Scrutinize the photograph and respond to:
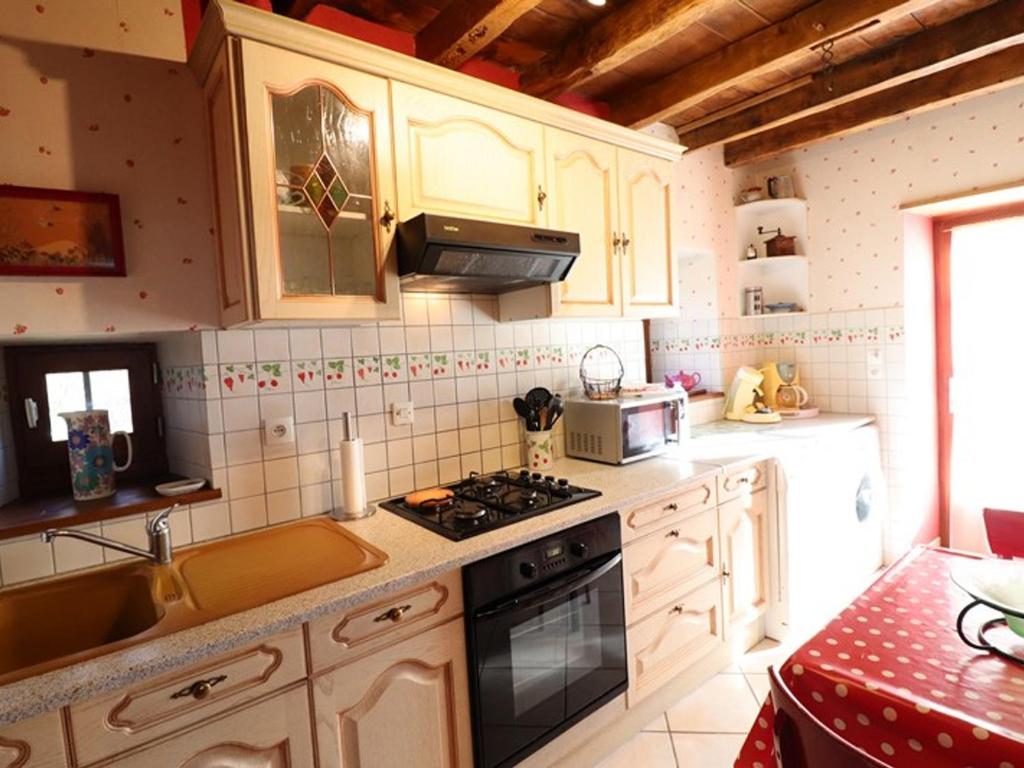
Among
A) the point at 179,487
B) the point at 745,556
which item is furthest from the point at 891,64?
the point at 179,487

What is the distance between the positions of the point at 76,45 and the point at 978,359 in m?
3.95

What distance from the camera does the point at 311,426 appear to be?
1664 millimetres

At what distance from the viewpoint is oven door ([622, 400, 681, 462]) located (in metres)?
2.08

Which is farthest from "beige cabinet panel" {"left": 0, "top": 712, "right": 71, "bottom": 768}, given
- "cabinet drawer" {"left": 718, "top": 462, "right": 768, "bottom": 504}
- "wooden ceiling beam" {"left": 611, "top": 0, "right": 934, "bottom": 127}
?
"wooden ceiling beam" {"left": 611, "top": 0, "right": 934, "bottom": 127}

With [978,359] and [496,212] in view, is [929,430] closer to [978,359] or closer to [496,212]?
[978,359]

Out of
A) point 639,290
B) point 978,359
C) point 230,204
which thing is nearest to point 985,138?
point 978,359

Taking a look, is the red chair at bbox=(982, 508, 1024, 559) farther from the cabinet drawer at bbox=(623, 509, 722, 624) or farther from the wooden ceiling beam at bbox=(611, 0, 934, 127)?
the wooden ceiling beam at bbox=(611, 0, 934, 127)

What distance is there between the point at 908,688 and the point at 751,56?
2.10 meters

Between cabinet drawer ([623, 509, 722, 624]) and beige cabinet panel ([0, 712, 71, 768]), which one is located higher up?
beige cabinet panel ([0, 712, 71, 768])

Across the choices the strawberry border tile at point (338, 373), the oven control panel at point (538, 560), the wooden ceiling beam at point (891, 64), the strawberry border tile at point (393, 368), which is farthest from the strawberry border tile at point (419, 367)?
the wooden ceiling beam at point (891, 64)

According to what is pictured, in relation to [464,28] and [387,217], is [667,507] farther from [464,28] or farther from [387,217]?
[464,28]

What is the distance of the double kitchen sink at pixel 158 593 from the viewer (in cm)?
113

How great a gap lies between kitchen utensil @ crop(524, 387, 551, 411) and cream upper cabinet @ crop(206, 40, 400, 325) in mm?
741

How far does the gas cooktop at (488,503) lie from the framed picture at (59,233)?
1.03 m
